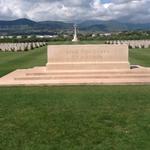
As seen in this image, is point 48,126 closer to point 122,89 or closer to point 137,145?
point 137,145

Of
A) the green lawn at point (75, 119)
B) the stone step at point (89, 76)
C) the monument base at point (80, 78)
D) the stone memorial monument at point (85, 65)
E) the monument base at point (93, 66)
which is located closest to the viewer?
the green lawn at point (75, 119)

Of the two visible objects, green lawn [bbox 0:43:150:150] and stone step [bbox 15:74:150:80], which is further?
stone step [bbox 15:74:150:80]

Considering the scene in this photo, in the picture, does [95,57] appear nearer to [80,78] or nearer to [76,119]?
[80,78]

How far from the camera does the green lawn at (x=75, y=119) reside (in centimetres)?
728

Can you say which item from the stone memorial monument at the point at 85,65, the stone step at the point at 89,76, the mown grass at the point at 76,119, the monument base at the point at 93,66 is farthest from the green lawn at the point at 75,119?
the monument base at the point at 93,66

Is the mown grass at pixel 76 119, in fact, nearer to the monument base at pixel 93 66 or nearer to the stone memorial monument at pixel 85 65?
the stone memorial monument at pixel 85 65

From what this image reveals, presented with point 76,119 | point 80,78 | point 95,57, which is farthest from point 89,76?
point 76,119

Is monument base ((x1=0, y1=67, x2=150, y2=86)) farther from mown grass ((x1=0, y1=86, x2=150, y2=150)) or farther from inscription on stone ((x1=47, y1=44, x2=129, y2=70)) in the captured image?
mown grass ((x1=0, y1=86, x2=150, y2=150))

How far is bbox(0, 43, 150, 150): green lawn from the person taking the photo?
7.28 m

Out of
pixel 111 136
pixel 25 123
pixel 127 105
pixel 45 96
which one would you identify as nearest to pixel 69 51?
pixel 45 96

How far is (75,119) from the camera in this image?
9031 mm

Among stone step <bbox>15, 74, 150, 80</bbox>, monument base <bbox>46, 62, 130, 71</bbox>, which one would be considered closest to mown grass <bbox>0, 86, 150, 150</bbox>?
stone step <bbox>15, 74, 150, 80</bbox>

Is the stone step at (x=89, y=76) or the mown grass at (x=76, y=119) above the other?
the mown grass at (x=76, y=119)

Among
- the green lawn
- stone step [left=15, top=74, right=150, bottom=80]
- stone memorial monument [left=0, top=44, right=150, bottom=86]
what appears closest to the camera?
the green lawn
